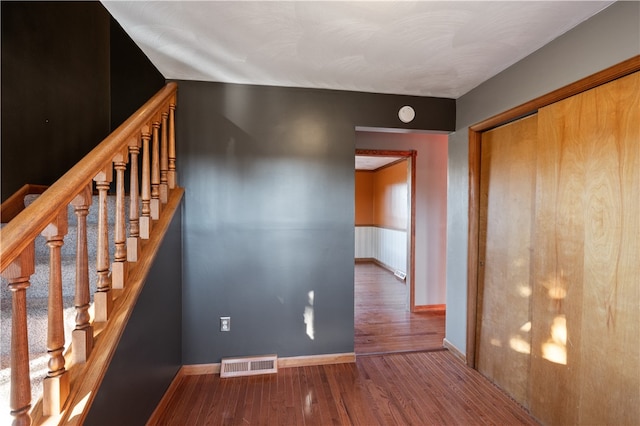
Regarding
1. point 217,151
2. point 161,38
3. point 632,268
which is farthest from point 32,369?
point 632,268

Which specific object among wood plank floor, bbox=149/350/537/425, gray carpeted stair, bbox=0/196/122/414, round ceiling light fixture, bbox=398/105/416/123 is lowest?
wood plank floor, bbox=149/350/537/425

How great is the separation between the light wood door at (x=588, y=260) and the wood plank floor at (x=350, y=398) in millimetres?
380

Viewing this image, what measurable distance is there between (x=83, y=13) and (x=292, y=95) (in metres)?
1.91

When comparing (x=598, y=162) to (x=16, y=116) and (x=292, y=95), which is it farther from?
(x=16, y=116)

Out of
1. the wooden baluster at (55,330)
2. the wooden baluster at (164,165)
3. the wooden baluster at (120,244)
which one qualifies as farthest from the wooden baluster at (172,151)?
the wooden baluster at (55,330)

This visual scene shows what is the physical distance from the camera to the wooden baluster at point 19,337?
859mm

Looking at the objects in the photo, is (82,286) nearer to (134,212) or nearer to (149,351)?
(134,212)

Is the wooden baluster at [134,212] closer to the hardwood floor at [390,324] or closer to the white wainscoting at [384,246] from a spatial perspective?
the hardwood floor at [390,324]

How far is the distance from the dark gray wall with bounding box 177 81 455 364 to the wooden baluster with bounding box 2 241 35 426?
4.68ft

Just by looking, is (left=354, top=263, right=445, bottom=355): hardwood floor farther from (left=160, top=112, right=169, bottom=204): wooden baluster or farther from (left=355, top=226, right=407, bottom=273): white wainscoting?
(left=160, top=112, right=169, bottom=204): wooden baluster

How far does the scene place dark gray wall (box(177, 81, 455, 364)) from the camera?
2.33 metres

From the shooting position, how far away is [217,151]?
2352 mm

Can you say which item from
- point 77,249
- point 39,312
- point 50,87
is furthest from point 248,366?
point 50,87

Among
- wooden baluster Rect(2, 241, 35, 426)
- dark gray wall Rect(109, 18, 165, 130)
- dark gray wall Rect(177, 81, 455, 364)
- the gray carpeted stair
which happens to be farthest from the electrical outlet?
dark gray wall Rect(109, 18, 165, 130)
